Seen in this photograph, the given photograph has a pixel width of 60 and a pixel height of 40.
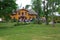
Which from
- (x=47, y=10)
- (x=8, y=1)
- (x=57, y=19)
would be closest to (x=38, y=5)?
(x=57, y=19)

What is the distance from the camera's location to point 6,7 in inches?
1741

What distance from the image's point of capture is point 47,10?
6391cm

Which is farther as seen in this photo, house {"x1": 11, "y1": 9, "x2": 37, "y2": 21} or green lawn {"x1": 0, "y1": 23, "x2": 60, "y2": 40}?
house {"x1": 11, "y1": 9, "x2": 37, "y2": 21}

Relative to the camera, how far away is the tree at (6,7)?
141ft

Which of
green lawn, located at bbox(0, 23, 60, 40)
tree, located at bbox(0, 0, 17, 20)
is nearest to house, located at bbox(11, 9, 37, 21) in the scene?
tree, located at bbox(0, 0, 17, 20)

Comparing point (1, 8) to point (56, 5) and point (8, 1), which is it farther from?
point (56, 5)

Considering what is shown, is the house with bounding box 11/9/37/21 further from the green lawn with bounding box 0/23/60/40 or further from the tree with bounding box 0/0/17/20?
the green lawn with bounding box 0/23/60/40

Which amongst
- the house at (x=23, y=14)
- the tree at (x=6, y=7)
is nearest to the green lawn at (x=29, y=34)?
the tree at (x=6, y=7)

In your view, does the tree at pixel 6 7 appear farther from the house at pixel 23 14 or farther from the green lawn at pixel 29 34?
the house at pixel 23 14

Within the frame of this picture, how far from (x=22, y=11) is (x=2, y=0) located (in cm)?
6156

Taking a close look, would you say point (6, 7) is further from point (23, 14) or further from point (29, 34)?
point (23, 14)

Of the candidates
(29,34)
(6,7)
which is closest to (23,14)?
(6,7)

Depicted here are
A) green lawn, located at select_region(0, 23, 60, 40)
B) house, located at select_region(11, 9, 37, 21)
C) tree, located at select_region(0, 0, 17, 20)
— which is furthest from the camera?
house, located at select_region(11, 9, 37, 21)

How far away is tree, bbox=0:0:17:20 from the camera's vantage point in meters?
43.0
